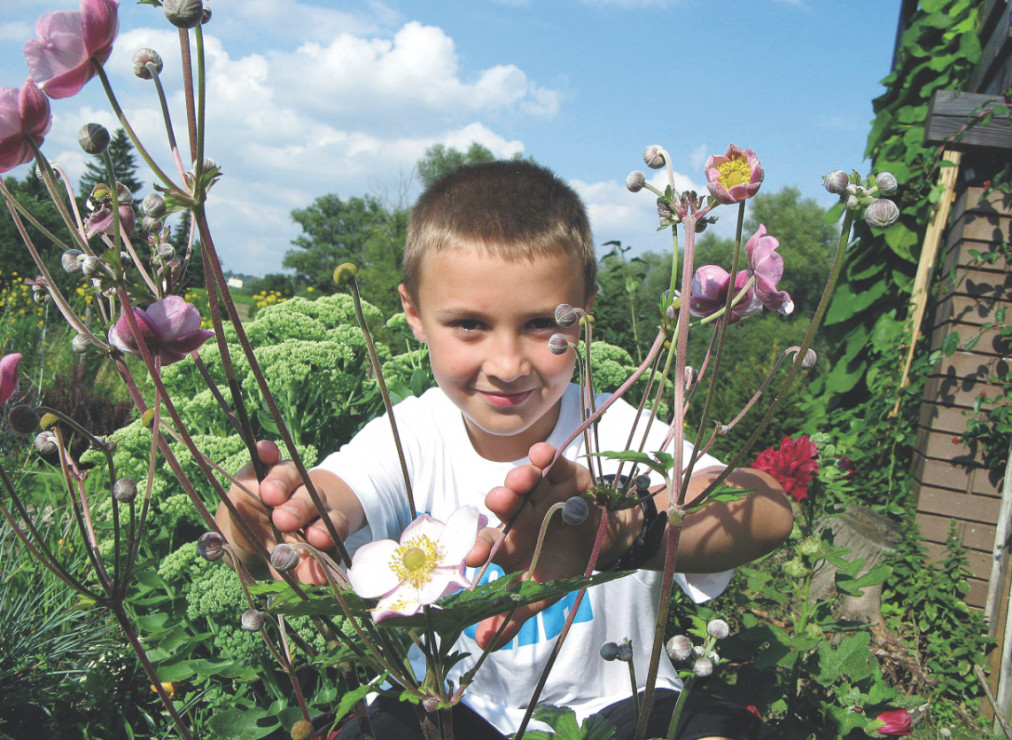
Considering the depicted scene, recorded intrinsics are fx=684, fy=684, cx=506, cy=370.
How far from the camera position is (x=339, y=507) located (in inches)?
54.6

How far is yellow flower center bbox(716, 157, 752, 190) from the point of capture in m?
0.70

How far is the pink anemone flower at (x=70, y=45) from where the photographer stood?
21.4 inches

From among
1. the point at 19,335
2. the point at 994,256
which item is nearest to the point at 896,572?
the point at 994,256

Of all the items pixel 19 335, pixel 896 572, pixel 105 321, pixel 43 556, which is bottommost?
pixel 896 572

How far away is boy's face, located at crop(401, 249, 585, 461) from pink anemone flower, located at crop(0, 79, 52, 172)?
2.92 ft

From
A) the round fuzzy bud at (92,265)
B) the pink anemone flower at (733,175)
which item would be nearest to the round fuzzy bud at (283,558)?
the round fuzzy bud at (92,265)

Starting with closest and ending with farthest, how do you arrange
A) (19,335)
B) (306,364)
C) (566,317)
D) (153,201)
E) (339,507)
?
(153,201), (566,317), (339,507), (306,364), (19,335)

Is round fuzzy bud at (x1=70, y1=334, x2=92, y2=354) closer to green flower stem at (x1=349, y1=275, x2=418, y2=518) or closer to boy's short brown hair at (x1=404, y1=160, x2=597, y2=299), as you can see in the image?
green flower stem at (x1=349, y1=275, x2=418, y2=518)

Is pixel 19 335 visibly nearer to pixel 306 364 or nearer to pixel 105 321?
pixel 306 364

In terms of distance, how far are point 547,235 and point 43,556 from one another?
111 cm

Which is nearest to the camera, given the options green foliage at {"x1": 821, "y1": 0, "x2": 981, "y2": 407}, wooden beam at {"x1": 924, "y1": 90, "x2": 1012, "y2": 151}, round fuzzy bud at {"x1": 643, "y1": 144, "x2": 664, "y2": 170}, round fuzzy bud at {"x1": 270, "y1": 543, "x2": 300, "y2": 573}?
round fuzzy bud at {"x1": 270, "y1": 543, "x2": 300, "y2": 573}

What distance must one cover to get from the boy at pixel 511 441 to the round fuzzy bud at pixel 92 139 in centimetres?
68

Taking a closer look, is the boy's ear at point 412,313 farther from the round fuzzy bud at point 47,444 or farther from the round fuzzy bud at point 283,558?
the round fuzzy bud at point 283,558

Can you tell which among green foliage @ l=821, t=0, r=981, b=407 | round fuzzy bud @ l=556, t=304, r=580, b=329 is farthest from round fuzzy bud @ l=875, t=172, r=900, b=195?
green foliage @ l=821, t=0, r=981, b=407
